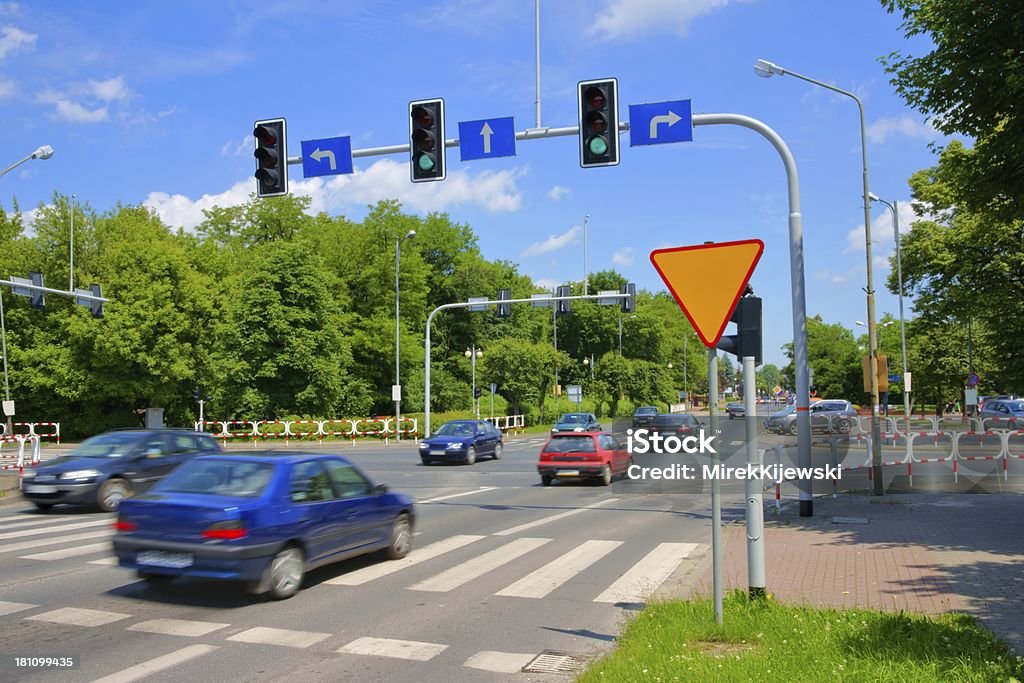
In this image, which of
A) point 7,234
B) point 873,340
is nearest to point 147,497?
point 873,340

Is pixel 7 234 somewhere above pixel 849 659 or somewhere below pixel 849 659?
above

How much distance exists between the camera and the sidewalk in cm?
782

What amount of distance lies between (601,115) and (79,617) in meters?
8.38

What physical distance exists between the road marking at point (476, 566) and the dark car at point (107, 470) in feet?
21.5

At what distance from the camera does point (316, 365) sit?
4919cm

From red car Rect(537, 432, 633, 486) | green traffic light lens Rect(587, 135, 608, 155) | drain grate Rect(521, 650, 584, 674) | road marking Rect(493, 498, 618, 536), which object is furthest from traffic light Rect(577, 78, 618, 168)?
red car Rect(537, 432, 633, 486)

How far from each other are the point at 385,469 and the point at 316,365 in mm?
23142

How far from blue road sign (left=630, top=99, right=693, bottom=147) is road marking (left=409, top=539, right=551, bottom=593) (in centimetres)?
569

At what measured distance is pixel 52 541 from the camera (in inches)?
469

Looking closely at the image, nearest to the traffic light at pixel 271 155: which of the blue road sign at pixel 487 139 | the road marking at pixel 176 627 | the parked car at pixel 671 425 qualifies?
the blue road sign at pixel 487 139

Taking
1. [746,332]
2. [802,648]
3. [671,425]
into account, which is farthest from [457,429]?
[802,648]

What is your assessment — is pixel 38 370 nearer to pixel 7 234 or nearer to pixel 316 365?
pixel 7 234

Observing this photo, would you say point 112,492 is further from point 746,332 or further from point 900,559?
point 900,559

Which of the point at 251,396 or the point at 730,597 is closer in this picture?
the point at 730,597
